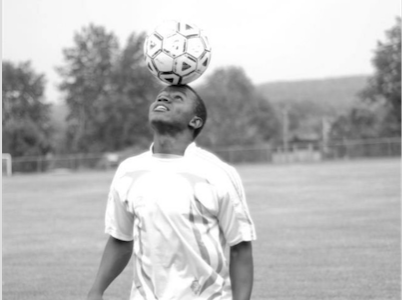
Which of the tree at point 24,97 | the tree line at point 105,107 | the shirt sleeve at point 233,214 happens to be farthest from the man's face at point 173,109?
the tree at point 24,97

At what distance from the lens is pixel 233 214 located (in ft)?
11.7

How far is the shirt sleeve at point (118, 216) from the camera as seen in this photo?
373 cm

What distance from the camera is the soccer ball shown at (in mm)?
3863

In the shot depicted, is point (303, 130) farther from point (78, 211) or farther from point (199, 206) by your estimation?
point (199, 206)

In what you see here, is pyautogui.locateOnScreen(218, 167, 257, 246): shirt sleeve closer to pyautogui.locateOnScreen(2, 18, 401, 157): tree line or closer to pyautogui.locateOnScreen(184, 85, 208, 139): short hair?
pyautogui.locateOnScreen(184, 85, 208, 139): short hair

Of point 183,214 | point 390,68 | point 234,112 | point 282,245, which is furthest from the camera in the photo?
point 234,112

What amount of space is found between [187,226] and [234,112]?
343ft

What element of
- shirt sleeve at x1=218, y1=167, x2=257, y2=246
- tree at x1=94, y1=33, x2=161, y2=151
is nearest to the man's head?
shirt sleeve at x1=218, y1=167, x2=257, y2=246

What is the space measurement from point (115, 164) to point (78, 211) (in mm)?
41056

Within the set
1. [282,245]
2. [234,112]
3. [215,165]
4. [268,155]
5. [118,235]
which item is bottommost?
[282,245]

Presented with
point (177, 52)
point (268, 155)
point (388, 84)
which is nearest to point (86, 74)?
point (268, 155)

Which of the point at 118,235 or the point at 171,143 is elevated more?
the point at 171,143

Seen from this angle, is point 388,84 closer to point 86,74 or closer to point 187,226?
point 86,74

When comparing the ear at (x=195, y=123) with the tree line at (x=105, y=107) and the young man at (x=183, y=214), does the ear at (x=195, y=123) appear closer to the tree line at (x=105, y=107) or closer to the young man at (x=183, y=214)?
the young man at (x=183, y=214)
